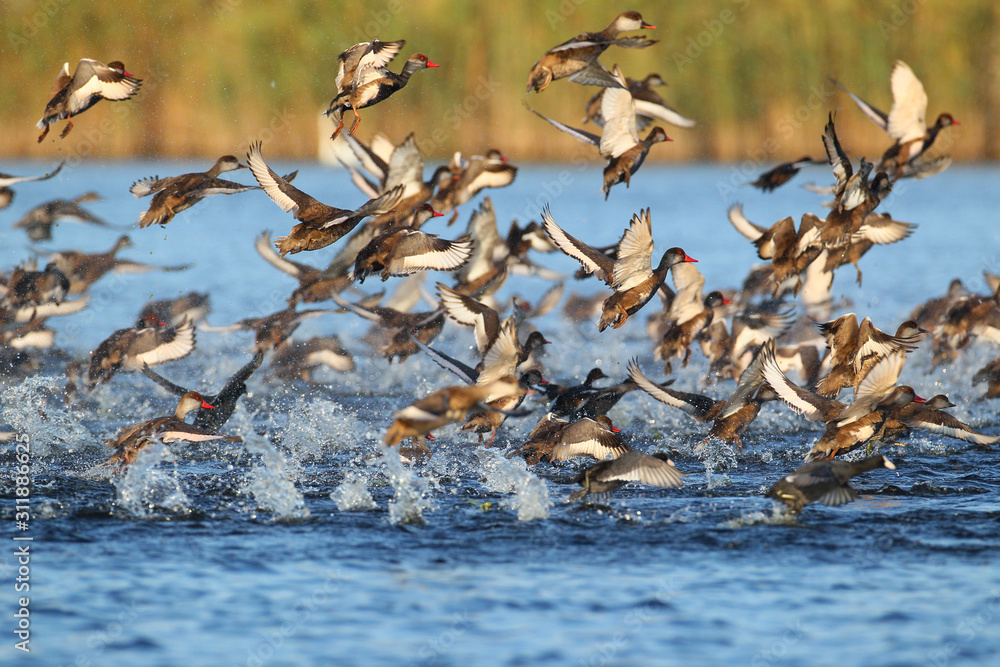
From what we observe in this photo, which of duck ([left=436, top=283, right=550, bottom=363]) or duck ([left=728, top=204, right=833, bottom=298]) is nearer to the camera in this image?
duck ([left=436, top=283, right=550, bottom=363])

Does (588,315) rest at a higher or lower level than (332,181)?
lower

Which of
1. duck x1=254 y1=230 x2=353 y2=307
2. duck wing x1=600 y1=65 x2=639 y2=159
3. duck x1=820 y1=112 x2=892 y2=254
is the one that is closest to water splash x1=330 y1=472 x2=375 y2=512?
duck x1=254 y1=230 x2=353 y2=307

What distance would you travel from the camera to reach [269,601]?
17.4ft

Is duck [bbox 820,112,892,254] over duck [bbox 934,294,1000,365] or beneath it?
over

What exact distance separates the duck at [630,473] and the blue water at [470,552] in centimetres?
20

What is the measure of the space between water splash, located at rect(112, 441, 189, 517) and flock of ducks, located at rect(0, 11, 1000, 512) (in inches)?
9.9

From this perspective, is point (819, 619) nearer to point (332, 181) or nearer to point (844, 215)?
point (844, 215)

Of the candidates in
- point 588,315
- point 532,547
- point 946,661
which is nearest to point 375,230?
point 532,547

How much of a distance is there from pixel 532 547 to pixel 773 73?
35601 millimetres

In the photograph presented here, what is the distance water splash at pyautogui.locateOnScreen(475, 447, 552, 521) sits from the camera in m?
6.57

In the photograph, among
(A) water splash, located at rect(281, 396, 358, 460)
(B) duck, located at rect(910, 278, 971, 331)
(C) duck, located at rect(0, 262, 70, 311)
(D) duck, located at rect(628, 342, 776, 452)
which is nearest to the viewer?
(D) duck, located at rect(628, 342, 776, 452)

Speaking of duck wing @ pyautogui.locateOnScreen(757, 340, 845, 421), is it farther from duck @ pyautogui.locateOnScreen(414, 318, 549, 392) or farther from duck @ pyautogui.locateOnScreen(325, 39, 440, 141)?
duck @ pyautogui.locateOnScreen(325, 39, 440, 141)

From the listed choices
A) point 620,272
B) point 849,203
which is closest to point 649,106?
point 849,203

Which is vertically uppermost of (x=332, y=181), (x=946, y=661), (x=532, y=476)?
(x=332, y=181)
